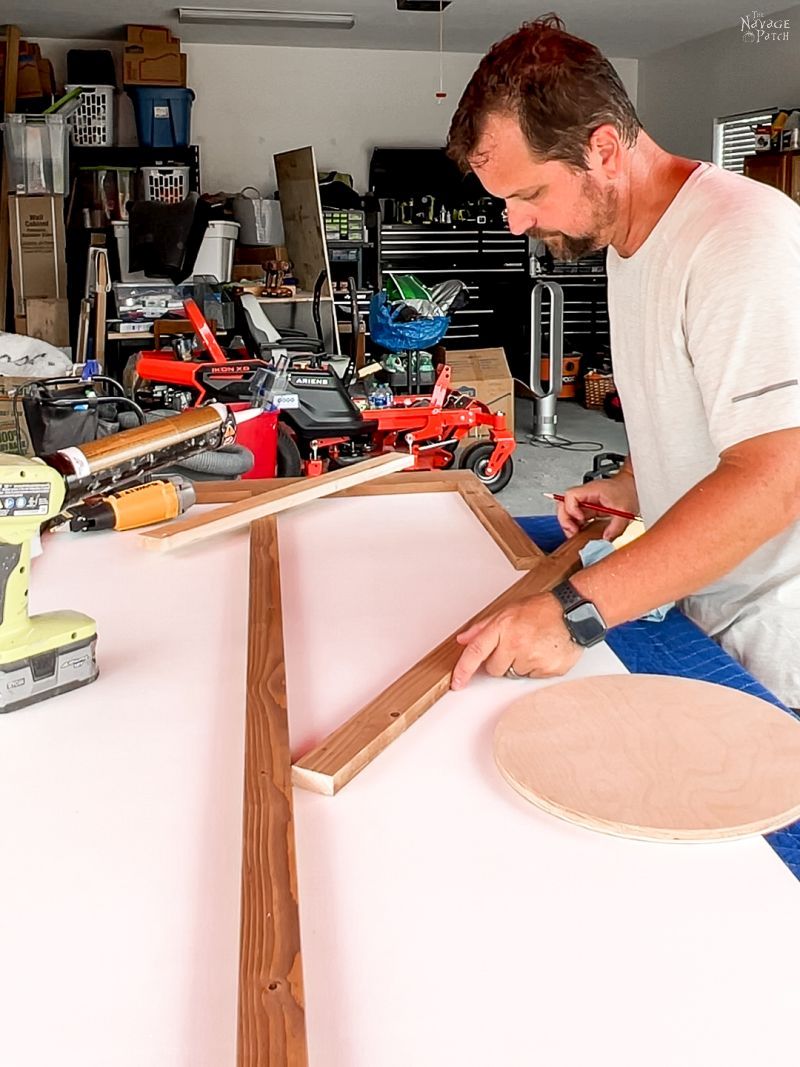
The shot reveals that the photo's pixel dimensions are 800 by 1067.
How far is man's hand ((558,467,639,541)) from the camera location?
6.27 ft

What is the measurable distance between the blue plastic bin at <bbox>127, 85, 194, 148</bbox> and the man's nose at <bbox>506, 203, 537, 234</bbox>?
6815 mm

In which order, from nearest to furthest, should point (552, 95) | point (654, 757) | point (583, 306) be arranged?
1. point (654, 757)
2. point (552, 95)
3. point (583, 306)

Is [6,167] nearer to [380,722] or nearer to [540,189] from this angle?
[540,189]

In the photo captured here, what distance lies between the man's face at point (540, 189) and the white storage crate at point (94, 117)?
274 inches

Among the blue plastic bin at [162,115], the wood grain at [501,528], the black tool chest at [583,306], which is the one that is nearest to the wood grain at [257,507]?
the wood grain at [501,528]

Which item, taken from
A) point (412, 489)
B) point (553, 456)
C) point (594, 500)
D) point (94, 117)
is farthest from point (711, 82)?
point (594, 500)

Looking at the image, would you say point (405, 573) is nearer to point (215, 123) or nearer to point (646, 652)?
point (646, 652)

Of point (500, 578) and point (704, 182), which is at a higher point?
point (704, 182)

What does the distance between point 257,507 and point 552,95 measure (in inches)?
34.2

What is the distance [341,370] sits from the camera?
19.5ft

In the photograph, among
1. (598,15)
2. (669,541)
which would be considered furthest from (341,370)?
(669,541)

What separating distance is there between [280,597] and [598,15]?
734 centimetres

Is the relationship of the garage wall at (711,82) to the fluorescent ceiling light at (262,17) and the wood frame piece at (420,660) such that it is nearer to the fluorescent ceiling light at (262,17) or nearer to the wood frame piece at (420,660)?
the fluorescent ceiling light at (262,17)

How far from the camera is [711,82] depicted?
8.54m
